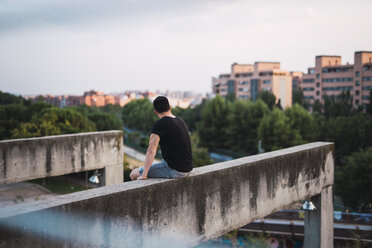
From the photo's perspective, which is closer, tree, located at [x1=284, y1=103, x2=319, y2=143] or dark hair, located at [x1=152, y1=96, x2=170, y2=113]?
dark hair, located at [x1=152, y1=96, x2=170, y2=113]

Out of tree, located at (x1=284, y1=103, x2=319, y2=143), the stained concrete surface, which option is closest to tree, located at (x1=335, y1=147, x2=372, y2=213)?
tree, located at (x1=284, y1=103, x2=319, y2=143)

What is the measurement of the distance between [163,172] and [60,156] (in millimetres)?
5434

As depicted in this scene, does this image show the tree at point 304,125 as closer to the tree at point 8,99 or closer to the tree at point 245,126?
the tree at point 245,126

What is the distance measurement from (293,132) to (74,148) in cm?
3676

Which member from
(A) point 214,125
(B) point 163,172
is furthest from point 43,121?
(B) point 163,172

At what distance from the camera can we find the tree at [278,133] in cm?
4366

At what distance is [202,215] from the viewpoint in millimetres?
6402

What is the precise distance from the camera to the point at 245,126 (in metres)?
52.0

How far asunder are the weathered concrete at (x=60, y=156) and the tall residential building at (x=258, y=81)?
79.4 metres

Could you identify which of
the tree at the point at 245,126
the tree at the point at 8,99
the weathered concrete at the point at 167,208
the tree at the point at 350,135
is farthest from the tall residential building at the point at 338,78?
the weathered concrete at the point at 167,208

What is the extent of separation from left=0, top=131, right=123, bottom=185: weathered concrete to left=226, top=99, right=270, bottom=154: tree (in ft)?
132

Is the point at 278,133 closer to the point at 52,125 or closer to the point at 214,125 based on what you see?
the point at 214,125

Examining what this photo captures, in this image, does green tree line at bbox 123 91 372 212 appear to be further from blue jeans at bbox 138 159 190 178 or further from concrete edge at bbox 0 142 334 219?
blue jeans at bbox 138 159 190 178

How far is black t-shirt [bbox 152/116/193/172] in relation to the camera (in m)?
5.67
